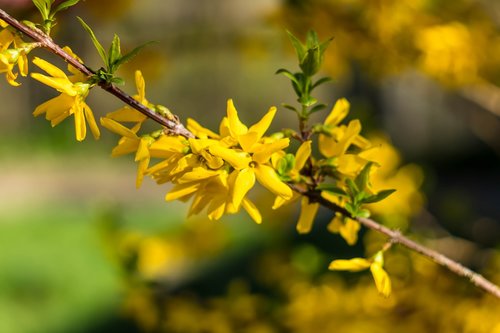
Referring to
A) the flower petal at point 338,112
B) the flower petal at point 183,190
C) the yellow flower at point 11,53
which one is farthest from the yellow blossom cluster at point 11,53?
the flower petal at point 338,112

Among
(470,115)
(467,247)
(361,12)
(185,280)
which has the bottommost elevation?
(185,280)

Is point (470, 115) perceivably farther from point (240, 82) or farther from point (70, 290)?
point (240, 82)

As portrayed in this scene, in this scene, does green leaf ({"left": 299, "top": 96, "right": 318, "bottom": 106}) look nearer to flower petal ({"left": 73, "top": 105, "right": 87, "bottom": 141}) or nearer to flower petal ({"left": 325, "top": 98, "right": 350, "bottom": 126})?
flower petal ({"left": 325, "top": 98, "right": 350, "bottom": 126})

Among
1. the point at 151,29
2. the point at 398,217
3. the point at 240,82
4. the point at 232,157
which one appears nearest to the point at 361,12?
the point at 398,217

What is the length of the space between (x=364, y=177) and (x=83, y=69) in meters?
0.39

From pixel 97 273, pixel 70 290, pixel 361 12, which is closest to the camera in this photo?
pixel 361 12

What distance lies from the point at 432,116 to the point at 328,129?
19.2ft

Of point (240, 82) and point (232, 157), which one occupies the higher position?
point (232, 157)

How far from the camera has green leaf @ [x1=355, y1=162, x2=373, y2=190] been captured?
1070mm

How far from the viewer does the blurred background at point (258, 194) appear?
1888mm

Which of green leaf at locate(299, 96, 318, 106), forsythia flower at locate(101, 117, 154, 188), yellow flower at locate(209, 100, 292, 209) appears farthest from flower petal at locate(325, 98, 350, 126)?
forsythia flower at locate(101, 117, 154, 188)

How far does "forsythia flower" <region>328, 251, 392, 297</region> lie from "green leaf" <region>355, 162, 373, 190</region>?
0.10 meters

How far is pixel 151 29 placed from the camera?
227 inches

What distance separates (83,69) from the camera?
0.96 m
